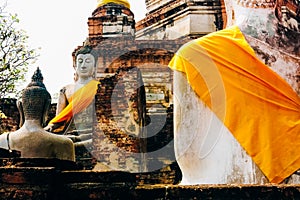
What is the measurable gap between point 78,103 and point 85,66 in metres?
0.90

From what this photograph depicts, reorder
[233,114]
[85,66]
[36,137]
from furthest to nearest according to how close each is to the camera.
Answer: [85,66] < [36,137] < [233,114]

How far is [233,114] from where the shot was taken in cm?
324

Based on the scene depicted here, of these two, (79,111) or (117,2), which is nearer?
(79,111)

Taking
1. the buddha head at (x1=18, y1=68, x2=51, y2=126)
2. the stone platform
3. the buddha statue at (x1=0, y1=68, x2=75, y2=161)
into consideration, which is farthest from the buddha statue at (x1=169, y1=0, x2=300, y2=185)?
→ the buddha head at (x1=18, y1=68, x2=51, y2=126)

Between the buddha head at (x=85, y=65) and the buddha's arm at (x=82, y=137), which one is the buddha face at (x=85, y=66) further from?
the buddha's arm at (x=82, y=137)

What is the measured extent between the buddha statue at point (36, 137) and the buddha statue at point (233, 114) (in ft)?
4.13

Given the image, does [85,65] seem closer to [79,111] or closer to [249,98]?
[79,111]

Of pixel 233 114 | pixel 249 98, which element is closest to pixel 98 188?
pixel 233 114

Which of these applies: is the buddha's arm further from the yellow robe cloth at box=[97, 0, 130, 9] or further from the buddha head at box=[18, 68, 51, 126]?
the yellow robe cloth at box=[97, 0, 130, 9]

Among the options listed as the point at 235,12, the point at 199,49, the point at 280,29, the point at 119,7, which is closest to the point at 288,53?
the point at 280,29

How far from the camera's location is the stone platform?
77.7 inches

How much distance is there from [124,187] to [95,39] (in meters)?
8.45

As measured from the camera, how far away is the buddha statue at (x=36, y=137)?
393 cm

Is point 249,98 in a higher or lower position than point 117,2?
lower
